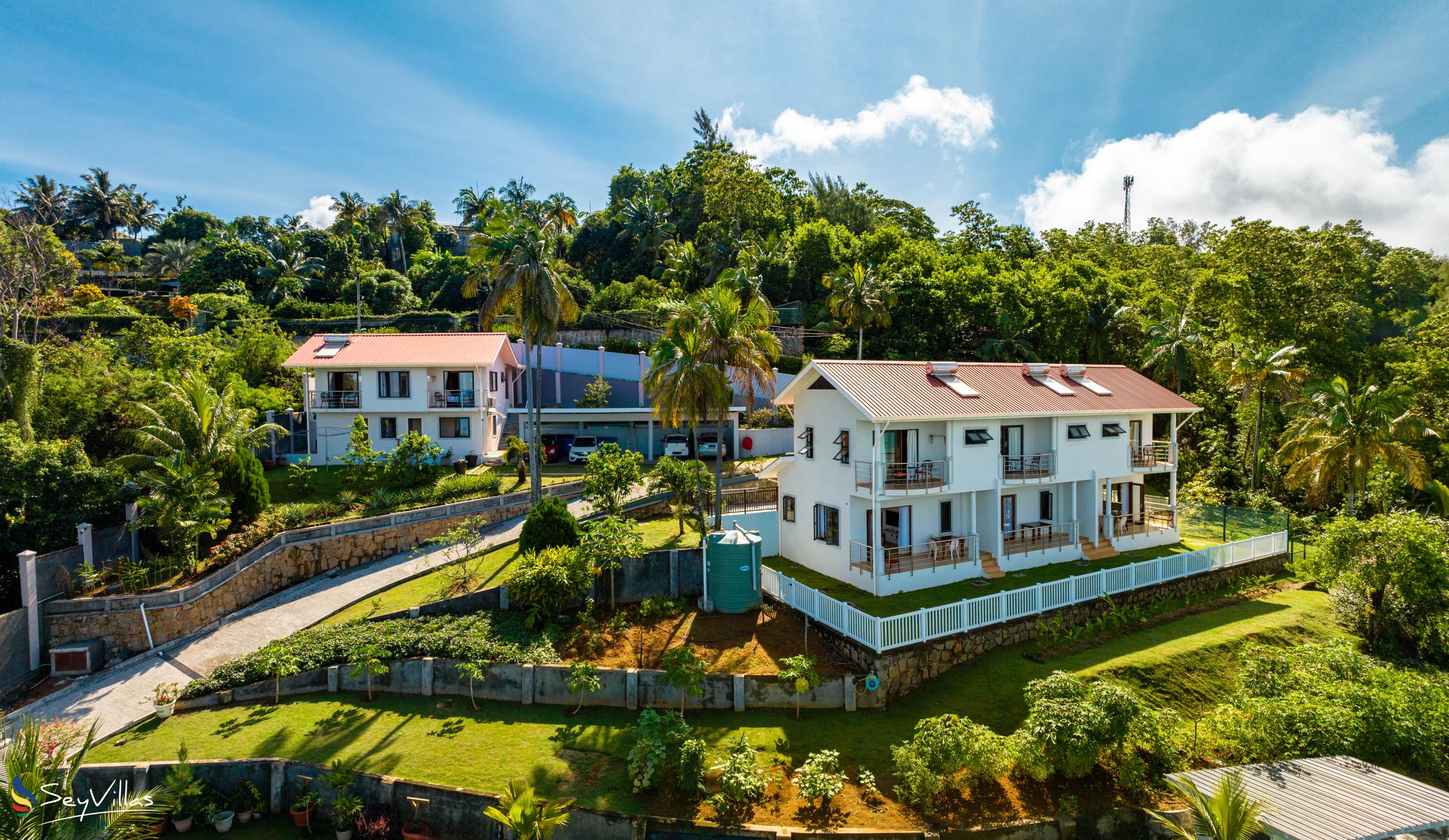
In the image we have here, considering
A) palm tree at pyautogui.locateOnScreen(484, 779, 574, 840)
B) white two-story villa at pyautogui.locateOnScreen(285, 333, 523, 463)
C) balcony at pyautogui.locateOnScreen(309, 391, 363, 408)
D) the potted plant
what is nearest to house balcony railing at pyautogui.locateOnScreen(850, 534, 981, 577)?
palm tree at pyautogui.locateOnScreen(484, 779, 574, 840)

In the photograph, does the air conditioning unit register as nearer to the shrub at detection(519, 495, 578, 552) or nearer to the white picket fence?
the shrub at detection(519, 495, 578, 552)

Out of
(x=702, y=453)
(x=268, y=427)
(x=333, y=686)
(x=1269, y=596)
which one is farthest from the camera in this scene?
(x=702, y=453)

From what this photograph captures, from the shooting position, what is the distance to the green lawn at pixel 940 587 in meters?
19.2

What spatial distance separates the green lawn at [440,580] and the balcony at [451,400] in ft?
37.0

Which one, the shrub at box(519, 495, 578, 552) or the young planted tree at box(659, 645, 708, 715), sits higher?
the shrub at box(519, 495, 578, 552)

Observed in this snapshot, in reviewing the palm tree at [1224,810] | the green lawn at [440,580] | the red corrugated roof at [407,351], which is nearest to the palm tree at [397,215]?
the red corrugated roof at [407,351]

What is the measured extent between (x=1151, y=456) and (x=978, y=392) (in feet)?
29.0

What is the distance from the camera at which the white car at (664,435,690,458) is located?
35.8 meters

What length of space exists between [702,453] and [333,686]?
21806mm

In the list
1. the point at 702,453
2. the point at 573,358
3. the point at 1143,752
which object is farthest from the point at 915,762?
the point at 573,358

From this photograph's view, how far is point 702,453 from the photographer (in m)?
36.2

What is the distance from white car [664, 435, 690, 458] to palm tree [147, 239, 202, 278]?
57023mm

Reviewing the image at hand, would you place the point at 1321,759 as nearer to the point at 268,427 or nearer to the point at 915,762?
the point at 915,762

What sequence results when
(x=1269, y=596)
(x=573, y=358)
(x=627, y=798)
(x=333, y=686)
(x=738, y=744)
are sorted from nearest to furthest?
(x=627, y=798), (x=738, y=744), (x=333, y=686), (x=1269, y=596), (x=573, y=358)
